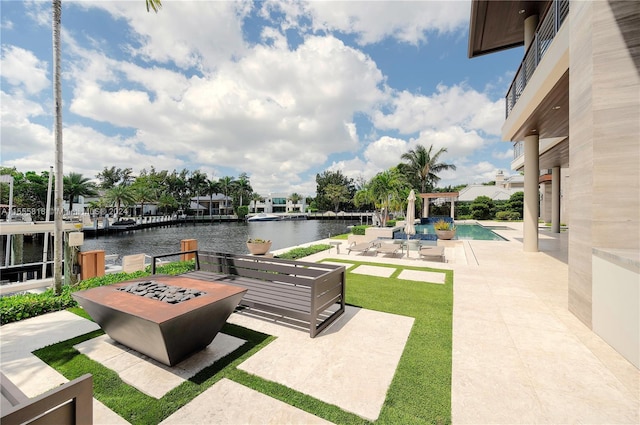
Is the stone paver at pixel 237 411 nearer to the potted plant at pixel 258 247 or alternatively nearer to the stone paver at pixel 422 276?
the stone paver at pixel 422 276

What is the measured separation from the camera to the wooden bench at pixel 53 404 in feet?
4.09

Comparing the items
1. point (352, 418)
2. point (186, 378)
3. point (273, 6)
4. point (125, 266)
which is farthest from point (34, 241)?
point (352, 418)

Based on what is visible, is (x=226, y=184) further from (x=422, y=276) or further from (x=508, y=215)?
(x=422, y=276)

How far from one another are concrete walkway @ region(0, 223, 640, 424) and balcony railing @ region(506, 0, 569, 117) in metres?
6.50

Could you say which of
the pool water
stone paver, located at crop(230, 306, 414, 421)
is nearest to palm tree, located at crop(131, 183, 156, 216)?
the pool water

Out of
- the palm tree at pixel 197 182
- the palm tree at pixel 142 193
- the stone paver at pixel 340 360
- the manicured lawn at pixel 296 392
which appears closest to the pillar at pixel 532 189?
the manicured lawn at pixel 296 392

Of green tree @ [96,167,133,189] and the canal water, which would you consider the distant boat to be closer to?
the canal water

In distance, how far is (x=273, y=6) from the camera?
916 centimetres

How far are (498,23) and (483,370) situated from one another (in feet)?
44.8

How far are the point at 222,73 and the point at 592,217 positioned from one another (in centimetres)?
1224

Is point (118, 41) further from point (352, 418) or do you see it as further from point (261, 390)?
point (352, 418)

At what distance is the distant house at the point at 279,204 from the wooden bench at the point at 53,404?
8624 cm

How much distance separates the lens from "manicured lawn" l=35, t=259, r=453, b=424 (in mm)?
2389

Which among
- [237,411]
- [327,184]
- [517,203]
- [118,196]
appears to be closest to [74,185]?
[118,196]
